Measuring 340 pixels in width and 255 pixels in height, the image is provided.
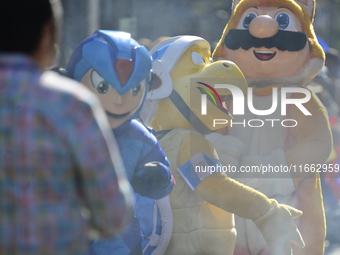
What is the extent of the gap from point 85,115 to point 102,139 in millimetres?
76

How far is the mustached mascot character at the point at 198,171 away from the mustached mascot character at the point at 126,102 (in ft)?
1.04

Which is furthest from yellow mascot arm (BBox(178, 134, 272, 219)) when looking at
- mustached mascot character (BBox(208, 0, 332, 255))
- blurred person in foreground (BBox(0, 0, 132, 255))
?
blurred person in foreground (BBox(0, 0, 132, 255))

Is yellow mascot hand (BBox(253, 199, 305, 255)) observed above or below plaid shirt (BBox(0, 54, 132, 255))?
below

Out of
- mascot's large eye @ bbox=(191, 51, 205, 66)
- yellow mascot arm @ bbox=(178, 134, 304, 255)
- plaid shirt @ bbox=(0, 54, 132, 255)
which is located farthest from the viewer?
mascot's large eye @ bbox=(191, 51, 205, 66)

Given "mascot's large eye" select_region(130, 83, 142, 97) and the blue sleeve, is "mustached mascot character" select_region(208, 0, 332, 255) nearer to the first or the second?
the blue sleeve

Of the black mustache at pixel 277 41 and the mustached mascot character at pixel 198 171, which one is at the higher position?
the black mustache at pixel 277 41

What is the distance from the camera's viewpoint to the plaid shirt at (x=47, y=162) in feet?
4.53

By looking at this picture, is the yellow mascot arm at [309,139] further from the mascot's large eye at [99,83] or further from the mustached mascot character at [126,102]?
the mascot's large eye at [99,83]

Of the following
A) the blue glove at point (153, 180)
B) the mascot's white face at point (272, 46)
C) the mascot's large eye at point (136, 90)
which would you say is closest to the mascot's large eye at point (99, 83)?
the mascot's large eye at point (136, 90)

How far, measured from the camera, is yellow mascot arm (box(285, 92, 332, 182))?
340 centimetres

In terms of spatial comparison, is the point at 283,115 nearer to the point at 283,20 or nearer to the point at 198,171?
the point at 283,20

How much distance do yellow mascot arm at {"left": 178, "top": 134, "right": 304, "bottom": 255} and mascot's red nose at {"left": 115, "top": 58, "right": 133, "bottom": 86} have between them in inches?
23.5

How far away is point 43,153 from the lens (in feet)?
4.54

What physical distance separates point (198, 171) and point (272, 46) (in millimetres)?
1031
